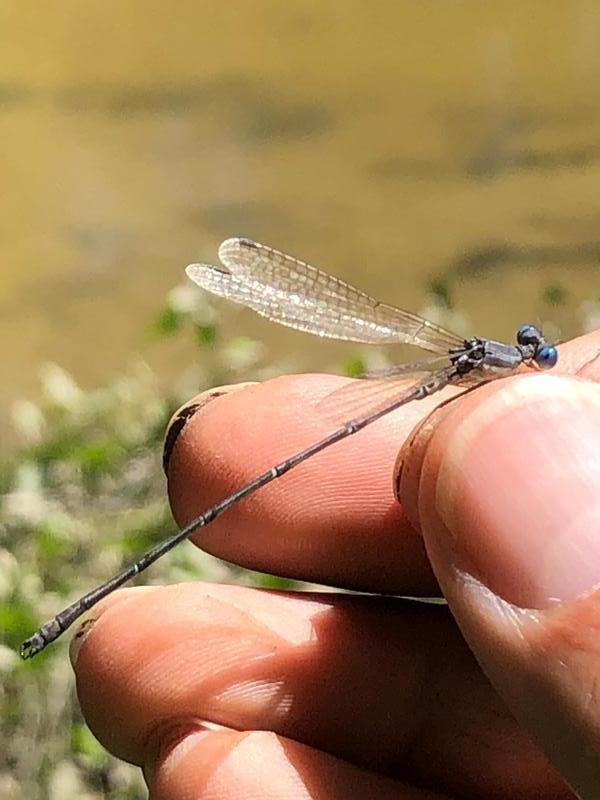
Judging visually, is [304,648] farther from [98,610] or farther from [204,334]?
[204,334]

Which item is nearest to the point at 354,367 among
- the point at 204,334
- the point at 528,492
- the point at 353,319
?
the point at 204,334

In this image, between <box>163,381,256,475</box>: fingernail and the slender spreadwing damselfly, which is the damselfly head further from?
<box>163,381,256,475</box>: fingernail

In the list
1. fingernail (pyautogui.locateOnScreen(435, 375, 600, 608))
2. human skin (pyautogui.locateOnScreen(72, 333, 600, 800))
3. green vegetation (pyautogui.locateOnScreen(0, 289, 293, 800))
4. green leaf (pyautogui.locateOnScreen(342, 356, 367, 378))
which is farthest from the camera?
green leaf (pyautogui.locateOnScreen(342, 356, 367, 378))

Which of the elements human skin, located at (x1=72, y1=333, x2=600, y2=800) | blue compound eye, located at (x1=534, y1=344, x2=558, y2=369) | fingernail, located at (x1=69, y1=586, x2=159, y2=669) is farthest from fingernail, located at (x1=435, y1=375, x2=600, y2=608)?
fingernail, located at (x1=69, y1=586, x2=159, y2=669)

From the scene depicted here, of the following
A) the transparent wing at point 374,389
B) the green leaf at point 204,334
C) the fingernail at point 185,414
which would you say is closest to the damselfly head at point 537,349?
the transparent wing at point 374,389

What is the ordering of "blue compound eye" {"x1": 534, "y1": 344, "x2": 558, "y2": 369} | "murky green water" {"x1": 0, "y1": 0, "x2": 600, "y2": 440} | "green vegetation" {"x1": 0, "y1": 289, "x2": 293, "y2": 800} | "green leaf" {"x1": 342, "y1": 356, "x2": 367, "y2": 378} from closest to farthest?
1. "blue compound eye" {"x1": 534, "y1": 344, "x2": 558, "y2": 369}
2. "green vegetation" {"x1": 0, "y1": 289, "x2": 293, "y2": 800}
3. "green leaf" {"x1": 342, "y1": 356, "x2": 367, "y2": 378}
4. "murky green water" {"x1": 0, "y1": 0, "x2": 600, "y2": 440}

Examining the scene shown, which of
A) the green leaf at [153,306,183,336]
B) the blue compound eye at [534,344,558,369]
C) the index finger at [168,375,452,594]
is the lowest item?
the index finger at [168,375,452,594]

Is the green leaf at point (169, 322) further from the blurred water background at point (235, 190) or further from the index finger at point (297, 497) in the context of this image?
the index finger at point (297, 497)
